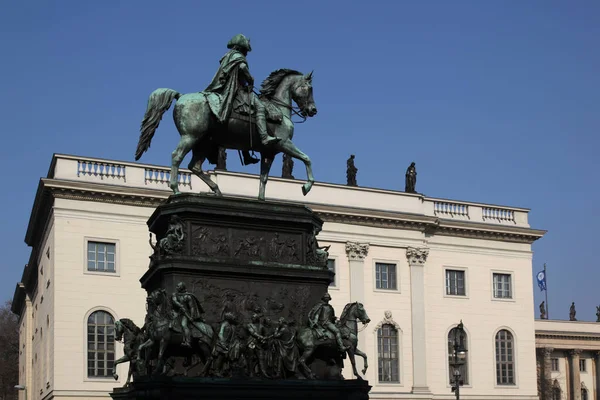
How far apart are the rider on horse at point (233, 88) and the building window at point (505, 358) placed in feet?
142

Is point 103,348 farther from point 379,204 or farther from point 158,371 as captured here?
point 158,371

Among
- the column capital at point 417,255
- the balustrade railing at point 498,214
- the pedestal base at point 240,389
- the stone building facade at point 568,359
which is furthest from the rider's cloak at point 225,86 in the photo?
the stone building facade at point 568,359

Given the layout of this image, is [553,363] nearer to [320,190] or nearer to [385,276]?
[385,276]

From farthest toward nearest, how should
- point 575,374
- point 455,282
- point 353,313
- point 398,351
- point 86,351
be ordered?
point 575,374 < point 455,282 < point 398,351 < point 86,351 < point 353,313

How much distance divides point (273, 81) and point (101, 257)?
30.4 meters

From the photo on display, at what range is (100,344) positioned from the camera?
1802 inches

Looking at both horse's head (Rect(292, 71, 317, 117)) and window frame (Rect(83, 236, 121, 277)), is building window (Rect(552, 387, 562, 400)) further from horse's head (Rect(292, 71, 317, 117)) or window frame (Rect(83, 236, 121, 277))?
horse's head (Rect(292, 71, 317, 117))

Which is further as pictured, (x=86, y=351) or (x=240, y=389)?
(x=86, y=351)

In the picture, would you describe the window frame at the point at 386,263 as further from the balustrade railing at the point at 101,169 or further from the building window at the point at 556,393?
the building window at the point at 556,393

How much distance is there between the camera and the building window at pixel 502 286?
5838 centimetres

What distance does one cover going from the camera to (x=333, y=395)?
50.8 feet

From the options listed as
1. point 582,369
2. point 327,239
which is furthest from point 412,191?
point 582,369

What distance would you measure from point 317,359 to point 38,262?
139ft

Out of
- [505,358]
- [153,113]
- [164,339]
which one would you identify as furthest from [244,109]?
[505,358]
